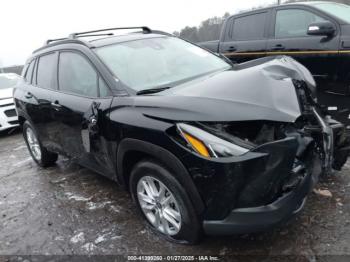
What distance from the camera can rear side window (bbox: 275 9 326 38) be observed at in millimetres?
5311

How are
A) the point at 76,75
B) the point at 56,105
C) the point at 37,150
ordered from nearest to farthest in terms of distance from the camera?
1. the point at 76,75
2. the point at 56,105
3. the point at 37,150

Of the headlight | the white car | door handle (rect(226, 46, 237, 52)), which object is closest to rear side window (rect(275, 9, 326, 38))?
door handle (rect(226, 46, 237, 52))

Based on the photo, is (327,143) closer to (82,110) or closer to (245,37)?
(82,110)

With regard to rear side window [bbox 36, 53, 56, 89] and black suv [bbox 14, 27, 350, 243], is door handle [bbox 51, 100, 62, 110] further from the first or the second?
rear side window [bbox 36, 53, 56, 89]

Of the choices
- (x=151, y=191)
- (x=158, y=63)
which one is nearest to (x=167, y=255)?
(x=151, y=191)

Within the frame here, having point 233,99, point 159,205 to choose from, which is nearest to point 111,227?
point 159,205

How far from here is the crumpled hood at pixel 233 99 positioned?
247 cm

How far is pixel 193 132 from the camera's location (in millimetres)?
2441

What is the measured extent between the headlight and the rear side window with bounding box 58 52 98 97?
4.41 feet

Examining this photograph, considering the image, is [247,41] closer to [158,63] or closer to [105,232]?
[158,63]

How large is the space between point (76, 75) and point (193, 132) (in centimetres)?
194

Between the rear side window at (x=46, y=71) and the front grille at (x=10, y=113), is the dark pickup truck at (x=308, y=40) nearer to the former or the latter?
the rear side window at (x=46, y=71)

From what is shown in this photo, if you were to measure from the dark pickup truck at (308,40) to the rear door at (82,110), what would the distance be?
3.09 m

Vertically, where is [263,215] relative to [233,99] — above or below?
below
